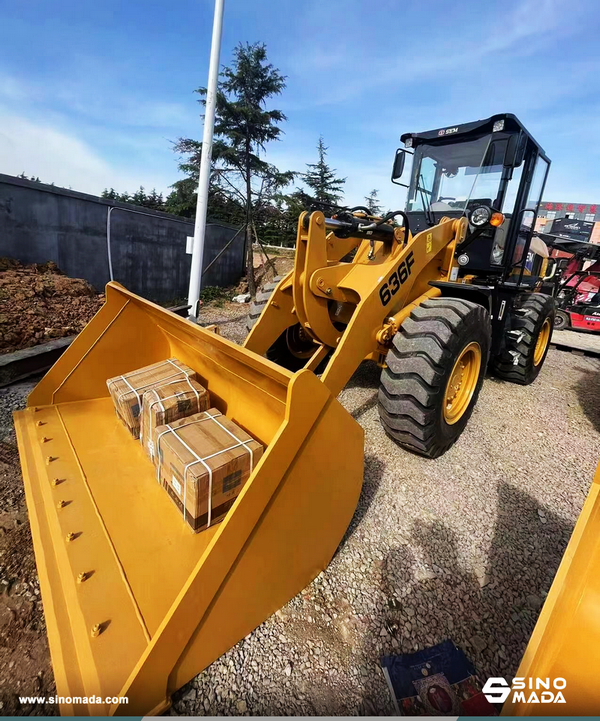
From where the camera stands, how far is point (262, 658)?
1672mm

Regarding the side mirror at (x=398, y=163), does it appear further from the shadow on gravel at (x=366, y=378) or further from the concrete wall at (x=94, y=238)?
the concrete wall at (x=94, y=238)

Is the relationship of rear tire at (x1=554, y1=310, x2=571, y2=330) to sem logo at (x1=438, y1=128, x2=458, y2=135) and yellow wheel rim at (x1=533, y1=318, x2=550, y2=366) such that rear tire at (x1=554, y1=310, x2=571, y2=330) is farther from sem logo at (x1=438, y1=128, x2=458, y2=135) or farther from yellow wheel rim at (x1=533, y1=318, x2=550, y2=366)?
sem logo at (x1=438, y1=128, x2=458, y2=135)

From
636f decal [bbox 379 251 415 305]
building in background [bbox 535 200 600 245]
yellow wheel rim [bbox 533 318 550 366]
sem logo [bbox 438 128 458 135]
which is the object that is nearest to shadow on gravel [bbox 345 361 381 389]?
636f decal [bbox 379 251 415 305]

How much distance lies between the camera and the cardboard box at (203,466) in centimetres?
190

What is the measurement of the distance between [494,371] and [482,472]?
2.66m

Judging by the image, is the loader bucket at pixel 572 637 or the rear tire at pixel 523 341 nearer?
the loader bucket at pixel 572 637

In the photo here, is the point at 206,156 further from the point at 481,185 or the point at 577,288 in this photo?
the point at 577,288

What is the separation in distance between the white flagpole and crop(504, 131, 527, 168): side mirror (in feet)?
15.3

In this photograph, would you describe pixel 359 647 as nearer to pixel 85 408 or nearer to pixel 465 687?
pixel 465 687

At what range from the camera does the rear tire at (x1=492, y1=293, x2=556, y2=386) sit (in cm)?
489

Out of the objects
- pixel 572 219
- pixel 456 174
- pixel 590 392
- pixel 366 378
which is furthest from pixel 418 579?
pixel 572 219

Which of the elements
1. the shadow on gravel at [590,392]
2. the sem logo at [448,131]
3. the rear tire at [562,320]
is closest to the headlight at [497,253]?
the sem logo at [448,131]

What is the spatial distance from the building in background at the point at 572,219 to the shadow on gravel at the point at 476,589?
15424 mm

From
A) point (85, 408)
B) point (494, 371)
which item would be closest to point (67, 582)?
point (85, 408)
